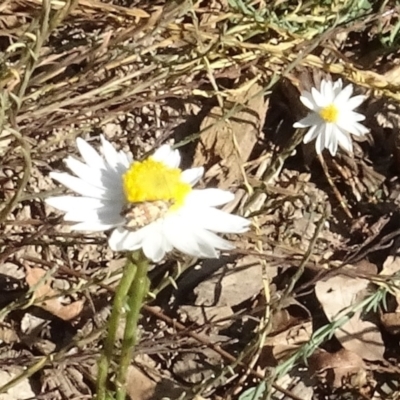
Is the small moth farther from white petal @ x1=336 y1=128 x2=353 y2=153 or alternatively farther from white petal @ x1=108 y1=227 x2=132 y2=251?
white petal @ x1=336 y1=128 x2=353 y2=153

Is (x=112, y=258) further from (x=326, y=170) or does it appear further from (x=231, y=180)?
(x=326, y=170)

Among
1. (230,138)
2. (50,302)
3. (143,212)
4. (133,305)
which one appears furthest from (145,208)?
(230,138)

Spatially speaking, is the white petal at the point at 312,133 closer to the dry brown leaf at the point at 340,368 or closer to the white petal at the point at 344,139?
the white petal at the point at 344,139

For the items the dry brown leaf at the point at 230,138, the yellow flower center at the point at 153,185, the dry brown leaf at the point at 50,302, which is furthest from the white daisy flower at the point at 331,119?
the yellow flower center at the point at 153,185

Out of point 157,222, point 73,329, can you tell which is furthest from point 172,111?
point 157,222

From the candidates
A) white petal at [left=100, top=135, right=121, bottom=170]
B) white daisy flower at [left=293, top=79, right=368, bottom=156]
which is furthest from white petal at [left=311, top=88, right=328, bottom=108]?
white petal at [left=100, top=135, right=121, bottom=170]

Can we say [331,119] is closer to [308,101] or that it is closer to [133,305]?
[308,101]
